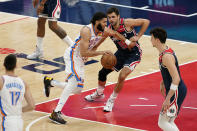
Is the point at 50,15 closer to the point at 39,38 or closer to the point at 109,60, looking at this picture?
the point at 39,38

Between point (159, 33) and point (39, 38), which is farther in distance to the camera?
point (39, 38)

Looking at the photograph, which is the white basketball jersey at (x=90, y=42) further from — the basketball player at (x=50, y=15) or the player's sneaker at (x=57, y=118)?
the basketball player at (x=50, y=15)

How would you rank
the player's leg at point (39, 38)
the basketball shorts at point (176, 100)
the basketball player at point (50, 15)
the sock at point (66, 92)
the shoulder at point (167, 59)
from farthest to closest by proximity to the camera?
the player's leg at point (39, 38) → the basketball player at point (50, 15) → the sock at point (66, 92) → the basketball shorts at point (176, 100) → the shoulder at point (167, 59)

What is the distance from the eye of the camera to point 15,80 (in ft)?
24.6

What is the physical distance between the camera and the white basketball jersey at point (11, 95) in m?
7.47

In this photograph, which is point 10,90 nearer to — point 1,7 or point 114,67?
point 114,67

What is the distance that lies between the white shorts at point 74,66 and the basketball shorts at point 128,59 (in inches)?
38.0

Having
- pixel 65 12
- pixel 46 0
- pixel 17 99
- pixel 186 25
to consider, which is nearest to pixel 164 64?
pixel 17 99

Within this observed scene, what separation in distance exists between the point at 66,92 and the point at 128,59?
1.55m

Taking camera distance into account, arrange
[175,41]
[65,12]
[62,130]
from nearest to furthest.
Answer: [62,130]
[175,41]
[65,12]

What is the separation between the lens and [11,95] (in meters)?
7.51

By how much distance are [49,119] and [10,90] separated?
2.95 meters

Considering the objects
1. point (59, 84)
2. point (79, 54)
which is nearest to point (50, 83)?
point (59, 84)

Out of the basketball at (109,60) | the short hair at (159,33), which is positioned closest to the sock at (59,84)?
the basketball at (109,60)
